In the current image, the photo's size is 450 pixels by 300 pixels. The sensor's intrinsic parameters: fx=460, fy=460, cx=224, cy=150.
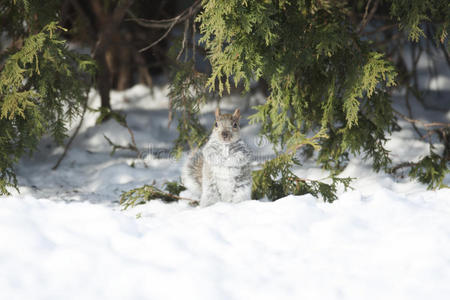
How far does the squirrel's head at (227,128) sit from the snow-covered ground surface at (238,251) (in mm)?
477

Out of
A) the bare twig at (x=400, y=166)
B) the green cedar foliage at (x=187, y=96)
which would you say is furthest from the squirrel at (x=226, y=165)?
the bare twig at (x=400, y=166)

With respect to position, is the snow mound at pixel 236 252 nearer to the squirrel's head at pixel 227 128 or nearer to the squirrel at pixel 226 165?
the squirrel at pixel 226 165

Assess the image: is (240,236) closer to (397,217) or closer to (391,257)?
(391,257)

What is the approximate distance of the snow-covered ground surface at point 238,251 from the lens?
212 cm

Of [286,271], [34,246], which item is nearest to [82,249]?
[34,246]

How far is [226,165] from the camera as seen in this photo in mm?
3275

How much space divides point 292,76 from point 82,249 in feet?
6.59

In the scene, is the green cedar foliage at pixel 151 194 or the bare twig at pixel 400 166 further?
the bare twig at pixel 400 166

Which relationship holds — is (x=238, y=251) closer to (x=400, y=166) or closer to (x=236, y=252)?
(x=236, y=252)

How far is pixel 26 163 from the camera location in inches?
207

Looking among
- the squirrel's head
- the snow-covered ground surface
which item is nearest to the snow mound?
the snow-covered ground surface

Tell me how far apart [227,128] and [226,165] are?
0.26 meters

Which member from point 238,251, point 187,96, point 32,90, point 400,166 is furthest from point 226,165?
point 400,166

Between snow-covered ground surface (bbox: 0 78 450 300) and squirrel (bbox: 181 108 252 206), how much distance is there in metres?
0.15
